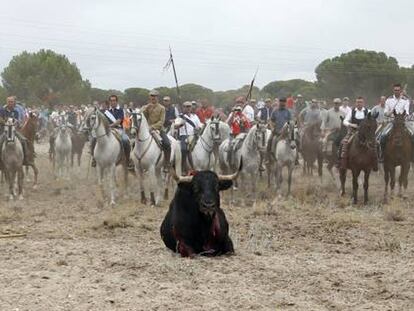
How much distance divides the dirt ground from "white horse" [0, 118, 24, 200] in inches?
68.1

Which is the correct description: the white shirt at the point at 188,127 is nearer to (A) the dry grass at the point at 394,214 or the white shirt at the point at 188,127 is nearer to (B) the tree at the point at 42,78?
(A) the dry grass at the point at 394,214

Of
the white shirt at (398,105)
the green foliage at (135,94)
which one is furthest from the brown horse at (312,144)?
the green foliage at (135,94)

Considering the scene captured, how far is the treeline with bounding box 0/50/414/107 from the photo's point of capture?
183 ft

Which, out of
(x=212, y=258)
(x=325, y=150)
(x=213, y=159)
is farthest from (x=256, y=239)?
(x=325, y=150)

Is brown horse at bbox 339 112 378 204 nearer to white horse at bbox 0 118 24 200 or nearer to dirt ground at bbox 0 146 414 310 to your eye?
dirt ground at bbox 0 146 414 310

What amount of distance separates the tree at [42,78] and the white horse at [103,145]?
47.1m

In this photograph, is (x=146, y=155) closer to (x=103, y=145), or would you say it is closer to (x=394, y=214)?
(x=103, y=145)

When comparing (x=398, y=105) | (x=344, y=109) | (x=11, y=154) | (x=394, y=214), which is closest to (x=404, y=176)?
(x=398, y=105)

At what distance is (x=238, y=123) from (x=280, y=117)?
2003 millimetres

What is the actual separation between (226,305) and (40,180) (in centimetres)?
1655

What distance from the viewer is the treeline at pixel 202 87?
55.8m

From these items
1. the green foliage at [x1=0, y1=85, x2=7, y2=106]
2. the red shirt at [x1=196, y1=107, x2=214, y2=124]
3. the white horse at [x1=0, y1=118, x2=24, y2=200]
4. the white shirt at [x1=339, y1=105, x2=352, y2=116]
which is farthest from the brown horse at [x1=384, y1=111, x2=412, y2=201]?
the green foliage at [x1=0, y1=85, x2=7, y2=106]

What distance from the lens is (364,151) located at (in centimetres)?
1708

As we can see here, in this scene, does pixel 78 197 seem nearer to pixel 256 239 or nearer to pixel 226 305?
pixel 256 239
